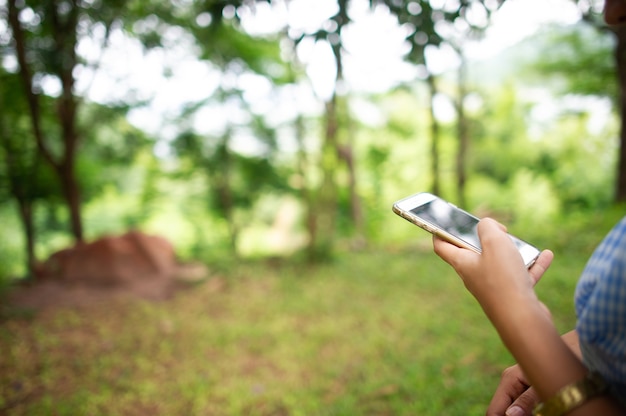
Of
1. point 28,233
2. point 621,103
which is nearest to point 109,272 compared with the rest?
point 28,233

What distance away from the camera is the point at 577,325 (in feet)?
2.79

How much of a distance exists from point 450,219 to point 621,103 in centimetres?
766

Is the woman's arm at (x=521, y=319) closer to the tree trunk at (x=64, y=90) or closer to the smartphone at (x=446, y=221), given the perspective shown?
the smartphone at (x=446, y=221)

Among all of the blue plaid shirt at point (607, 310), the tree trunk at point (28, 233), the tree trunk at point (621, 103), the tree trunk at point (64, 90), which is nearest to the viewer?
the blue plaid shirt at point (607, 310)

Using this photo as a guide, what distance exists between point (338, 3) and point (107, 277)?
5534mm

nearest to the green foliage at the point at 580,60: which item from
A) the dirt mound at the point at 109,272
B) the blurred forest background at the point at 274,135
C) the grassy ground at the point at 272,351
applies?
the blurred forest background at the point at 274,135

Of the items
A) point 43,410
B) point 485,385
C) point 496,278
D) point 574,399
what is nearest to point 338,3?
point 496,278

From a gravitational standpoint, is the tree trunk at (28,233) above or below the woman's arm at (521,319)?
below

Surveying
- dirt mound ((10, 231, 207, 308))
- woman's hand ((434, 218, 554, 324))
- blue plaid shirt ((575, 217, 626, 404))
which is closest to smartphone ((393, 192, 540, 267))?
woman's hand ((434, 218, 554, 324))

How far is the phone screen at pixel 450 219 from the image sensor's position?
1.20m

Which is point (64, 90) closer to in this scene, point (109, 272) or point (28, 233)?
point (28, 233)

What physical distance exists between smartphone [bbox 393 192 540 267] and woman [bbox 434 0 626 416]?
158mm

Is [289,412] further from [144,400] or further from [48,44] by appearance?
[48,44]

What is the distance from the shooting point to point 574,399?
2.69 feet
